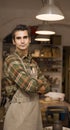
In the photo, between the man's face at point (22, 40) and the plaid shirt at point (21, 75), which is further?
the man's face at point (22, 40)

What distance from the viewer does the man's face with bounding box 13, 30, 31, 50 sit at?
2305 mm

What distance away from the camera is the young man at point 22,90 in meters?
2.19

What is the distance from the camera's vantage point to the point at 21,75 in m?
2.17

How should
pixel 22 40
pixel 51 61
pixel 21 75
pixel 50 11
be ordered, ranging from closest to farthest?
1. pixel 21 75
2. pixel 22 40
3. pixel 50 11
4. pixel 51 61

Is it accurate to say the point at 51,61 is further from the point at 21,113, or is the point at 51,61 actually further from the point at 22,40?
the point at 21,113

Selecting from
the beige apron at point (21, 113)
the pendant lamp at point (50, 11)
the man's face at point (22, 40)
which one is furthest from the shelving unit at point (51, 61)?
the beige apron at point (21, 113)

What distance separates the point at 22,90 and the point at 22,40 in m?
0.42

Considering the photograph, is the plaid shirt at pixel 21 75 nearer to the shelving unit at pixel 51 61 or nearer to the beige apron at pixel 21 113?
the beige apron at pixel 21 113

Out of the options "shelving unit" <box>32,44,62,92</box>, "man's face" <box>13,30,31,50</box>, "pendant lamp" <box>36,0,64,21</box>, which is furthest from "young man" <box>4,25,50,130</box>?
"shelving unit" <box>32,44,62,92</box>

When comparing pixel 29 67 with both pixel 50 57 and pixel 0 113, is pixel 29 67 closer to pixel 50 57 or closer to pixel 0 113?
pixel 0 113

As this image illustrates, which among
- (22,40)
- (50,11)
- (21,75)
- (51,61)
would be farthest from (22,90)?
(51,61)

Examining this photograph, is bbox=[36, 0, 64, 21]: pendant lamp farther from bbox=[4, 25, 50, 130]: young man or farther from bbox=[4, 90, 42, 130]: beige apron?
bbox=[4, 90, 42, 130]: beige apron

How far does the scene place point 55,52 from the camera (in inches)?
347

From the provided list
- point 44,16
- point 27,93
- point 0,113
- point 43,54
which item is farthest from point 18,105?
point 43,54
